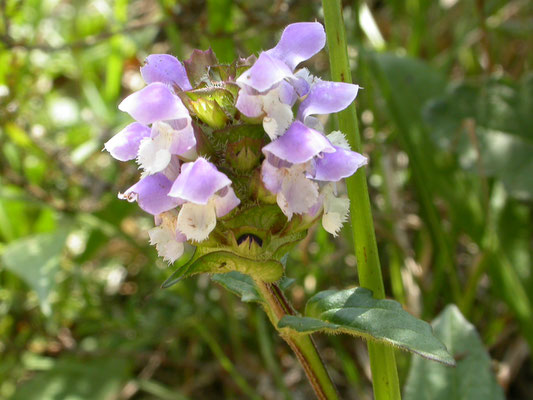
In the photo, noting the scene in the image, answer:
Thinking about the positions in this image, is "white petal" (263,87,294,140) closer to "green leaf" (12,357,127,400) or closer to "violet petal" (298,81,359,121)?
"violet petal" (298,81,359,121)

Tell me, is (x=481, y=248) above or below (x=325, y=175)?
below

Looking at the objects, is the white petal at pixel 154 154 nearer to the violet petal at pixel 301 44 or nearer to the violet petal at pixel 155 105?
the violet petal at pixel 155 105

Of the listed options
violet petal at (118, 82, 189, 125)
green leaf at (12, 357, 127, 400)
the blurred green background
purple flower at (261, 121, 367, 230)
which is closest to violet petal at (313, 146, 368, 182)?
purple flower at (261, 121, 367, 230)

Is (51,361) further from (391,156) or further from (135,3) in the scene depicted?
(135,3)

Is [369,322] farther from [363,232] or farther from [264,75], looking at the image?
[264,75]

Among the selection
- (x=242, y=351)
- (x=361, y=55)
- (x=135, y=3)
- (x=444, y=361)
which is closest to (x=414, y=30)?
(x=361, y=55)
